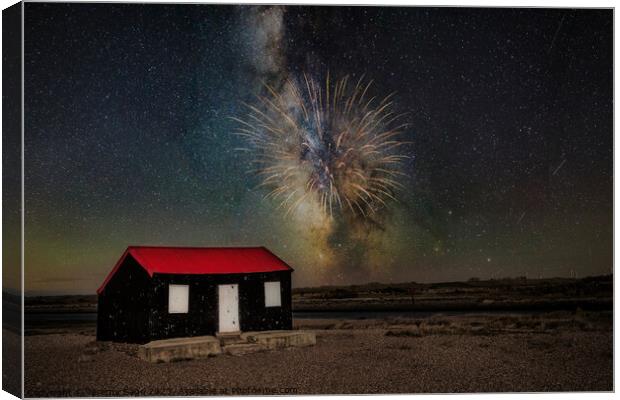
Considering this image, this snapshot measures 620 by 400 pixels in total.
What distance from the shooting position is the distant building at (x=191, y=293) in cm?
1666

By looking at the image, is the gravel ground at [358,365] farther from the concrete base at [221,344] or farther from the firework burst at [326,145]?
the firework burst at [326,145]

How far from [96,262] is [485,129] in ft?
29.0

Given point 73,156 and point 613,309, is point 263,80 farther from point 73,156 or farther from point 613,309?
point 613,309

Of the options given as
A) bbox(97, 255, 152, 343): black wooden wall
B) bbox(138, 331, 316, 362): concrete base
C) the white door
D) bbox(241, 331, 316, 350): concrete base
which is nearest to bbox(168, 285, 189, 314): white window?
bbox(97, 255, 152, 343): black wooden wall

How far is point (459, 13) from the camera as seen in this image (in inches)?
696

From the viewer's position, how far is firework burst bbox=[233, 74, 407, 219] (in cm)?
1739

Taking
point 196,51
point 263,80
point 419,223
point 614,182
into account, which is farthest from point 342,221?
point 614,182

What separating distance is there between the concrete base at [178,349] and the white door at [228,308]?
0.54m

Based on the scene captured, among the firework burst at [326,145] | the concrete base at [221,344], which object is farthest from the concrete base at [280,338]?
the firework burst at [326,145]

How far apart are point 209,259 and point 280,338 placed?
2253mm

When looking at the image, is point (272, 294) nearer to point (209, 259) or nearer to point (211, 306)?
point (211, 306)

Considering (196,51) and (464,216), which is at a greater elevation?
(196,51)

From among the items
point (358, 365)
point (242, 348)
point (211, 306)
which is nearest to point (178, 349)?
point (211, 306)

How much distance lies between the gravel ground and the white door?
0.74 meters
